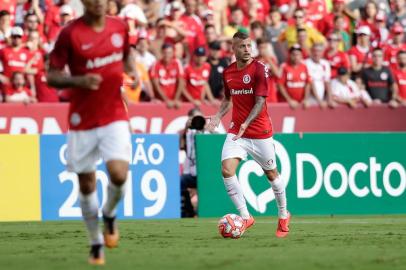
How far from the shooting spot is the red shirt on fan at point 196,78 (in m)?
22.4

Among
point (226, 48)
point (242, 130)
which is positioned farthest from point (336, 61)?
point (242, 130)

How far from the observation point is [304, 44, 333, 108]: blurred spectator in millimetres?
23547

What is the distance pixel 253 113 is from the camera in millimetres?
14117

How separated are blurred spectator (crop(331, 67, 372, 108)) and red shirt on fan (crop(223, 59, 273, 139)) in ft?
31.0

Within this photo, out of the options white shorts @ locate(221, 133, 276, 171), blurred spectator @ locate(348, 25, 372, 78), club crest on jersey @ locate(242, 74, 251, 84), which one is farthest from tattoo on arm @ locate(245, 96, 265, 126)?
blurred spectator @ locate(348, 25, 372, 78)

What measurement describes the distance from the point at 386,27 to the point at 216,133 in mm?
7503

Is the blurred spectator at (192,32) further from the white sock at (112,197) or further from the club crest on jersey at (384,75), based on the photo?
the white sock at (112,197)

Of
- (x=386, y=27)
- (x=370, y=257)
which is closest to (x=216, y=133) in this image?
(x=386, y=27)

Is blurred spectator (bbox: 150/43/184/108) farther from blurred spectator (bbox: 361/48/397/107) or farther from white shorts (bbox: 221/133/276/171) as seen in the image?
white shorts (bbox: 221/133/276/171)

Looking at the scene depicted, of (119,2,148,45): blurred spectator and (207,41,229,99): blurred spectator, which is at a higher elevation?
(119,2,148,45): blurred spectator

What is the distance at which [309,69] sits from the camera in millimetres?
23500

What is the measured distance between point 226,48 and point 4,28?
476 centimetres

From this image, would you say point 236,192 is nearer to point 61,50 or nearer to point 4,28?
point 61,50

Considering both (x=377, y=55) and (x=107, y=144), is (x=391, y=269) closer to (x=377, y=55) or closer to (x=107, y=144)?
(x=107, y=144)
